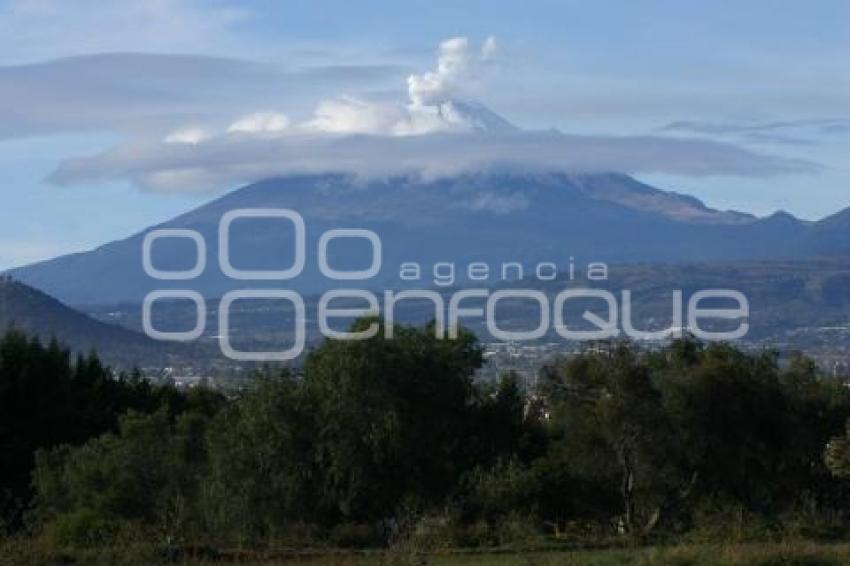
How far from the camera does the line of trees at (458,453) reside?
32375mm

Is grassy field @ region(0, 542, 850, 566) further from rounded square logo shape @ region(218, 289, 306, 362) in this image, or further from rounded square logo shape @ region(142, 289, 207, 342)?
rounded square logo shape @ region(142, 289, 207, 342)

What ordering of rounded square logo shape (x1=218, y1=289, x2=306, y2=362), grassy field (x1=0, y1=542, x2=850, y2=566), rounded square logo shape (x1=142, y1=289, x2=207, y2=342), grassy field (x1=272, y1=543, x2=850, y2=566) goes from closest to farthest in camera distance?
grassy field (x1=0, y1=542, x2=850, y2=566) < grassy field (x1=272, y1=543, x2=850, y2=566) < rounded square logo shape (x1=218, y1=289, x2=306, y2=362) < rounded square logo shape (x1=142, y1=289, x2=207, y2=342)

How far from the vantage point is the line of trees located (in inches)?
1275

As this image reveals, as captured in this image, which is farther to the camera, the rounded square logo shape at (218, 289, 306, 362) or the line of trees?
the rounded square logo shape at (218, 289, 306, 362)

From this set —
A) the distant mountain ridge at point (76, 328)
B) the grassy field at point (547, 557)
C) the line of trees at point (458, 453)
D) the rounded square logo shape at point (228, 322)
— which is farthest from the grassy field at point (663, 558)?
the distant mountain ridge at point (76, 328)

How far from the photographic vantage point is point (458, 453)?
35375mm

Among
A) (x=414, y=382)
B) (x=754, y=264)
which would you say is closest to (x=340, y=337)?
(x=414, y=382)

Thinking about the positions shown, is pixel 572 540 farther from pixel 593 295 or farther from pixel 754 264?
pixel 754 264

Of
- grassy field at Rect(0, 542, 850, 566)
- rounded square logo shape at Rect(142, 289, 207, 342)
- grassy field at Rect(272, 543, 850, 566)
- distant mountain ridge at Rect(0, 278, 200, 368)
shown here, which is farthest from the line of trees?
distant mountain ridge at Rect(0, 278, 200, 368)

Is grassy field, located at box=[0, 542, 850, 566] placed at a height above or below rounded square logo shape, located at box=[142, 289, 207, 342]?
below

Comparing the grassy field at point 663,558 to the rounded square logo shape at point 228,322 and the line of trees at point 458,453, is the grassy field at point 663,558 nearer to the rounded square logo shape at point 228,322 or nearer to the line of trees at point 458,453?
the line of trees at point 458,453

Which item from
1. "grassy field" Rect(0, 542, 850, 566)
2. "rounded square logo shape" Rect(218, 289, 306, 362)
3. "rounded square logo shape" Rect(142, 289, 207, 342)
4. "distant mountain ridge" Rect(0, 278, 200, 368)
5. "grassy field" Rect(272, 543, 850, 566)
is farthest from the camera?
"distant mountain ridge" Rect(0, 278, 200, 368)

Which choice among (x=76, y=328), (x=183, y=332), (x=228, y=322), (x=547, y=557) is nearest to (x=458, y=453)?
(x=547, y=557)

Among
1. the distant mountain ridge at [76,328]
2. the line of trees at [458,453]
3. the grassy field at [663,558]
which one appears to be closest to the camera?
the grassy field at [663,558]
